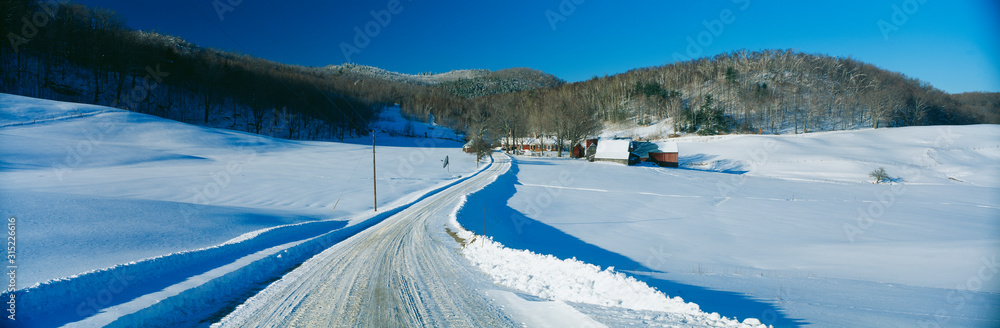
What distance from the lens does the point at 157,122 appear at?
53.9 m

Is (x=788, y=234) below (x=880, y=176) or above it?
below

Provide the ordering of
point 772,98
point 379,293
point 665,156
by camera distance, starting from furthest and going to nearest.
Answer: point 772,98, point 665,156, point 379,293

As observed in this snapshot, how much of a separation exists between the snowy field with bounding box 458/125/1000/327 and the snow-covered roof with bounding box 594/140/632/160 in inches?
524

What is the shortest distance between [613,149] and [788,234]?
151ft

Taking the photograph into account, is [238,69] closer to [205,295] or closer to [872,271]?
[205,295]

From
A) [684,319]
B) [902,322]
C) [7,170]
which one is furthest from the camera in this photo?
[7,170]

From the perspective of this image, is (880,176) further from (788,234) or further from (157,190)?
(157,190)

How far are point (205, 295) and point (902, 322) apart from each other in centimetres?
1146

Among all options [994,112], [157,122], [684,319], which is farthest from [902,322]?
[994,112]

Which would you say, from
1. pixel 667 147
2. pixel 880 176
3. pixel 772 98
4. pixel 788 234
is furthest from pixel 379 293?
pixel 772 98

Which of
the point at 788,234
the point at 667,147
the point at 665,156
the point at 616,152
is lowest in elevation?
the point at 788,234

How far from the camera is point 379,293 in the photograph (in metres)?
7.18

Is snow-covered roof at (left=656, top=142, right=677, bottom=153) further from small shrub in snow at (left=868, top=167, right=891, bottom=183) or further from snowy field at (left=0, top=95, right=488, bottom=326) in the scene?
Answer: snowy field at (left=0, top=95, right=488, bottom=326)

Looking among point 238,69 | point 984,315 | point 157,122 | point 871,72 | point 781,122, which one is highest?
point 871,72
